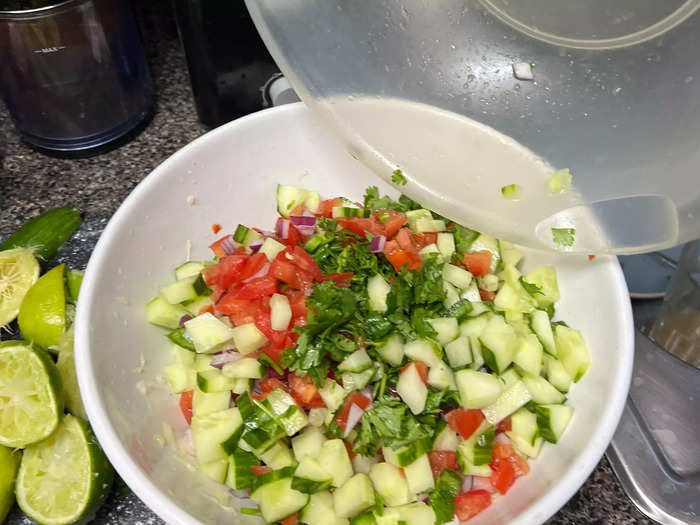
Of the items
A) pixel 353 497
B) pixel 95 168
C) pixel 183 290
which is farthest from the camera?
pixel 95 168

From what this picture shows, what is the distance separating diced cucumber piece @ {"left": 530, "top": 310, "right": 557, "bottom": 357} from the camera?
1.12m

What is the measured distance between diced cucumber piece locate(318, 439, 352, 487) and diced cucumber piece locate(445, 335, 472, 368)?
0.23 m

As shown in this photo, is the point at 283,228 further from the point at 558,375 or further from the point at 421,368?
the point at 558,375

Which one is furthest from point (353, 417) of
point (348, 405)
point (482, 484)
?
point (482, 484)

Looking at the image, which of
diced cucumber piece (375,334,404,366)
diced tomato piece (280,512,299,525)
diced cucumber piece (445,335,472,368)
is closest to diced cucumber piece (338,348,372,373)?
diced cucumber piece (375,334,404,366)

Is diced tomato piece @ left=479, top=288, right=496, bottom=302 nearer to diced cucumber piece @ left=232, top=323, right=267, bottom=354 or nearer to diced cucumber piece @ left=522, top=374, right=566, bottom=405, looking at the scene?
diced cucumber piece @ left=522, top=374, right=566, bottom=405

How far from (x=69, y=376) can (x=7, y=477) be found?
196 millimetres

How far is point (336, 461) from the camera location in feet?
3.28

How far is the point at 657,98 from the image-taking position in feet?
3.22

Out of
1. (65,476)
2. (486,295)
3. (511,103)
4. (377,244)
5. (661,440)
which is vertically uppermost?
(511,103)

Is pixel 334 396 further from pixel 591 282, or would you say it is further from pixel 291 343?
pixel 591 282

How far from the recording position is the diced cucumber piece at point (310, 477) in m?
0.98

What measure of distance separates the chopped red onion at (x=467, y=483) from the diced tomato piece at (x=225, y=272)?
1.72 ft

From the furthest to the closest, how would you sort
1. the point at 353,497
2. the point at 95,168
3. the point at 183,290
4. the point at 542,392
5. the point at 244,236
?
the point at 95,168, the point at 244,236, the point at 183,290, the point at 542,392, the point at 353,497
